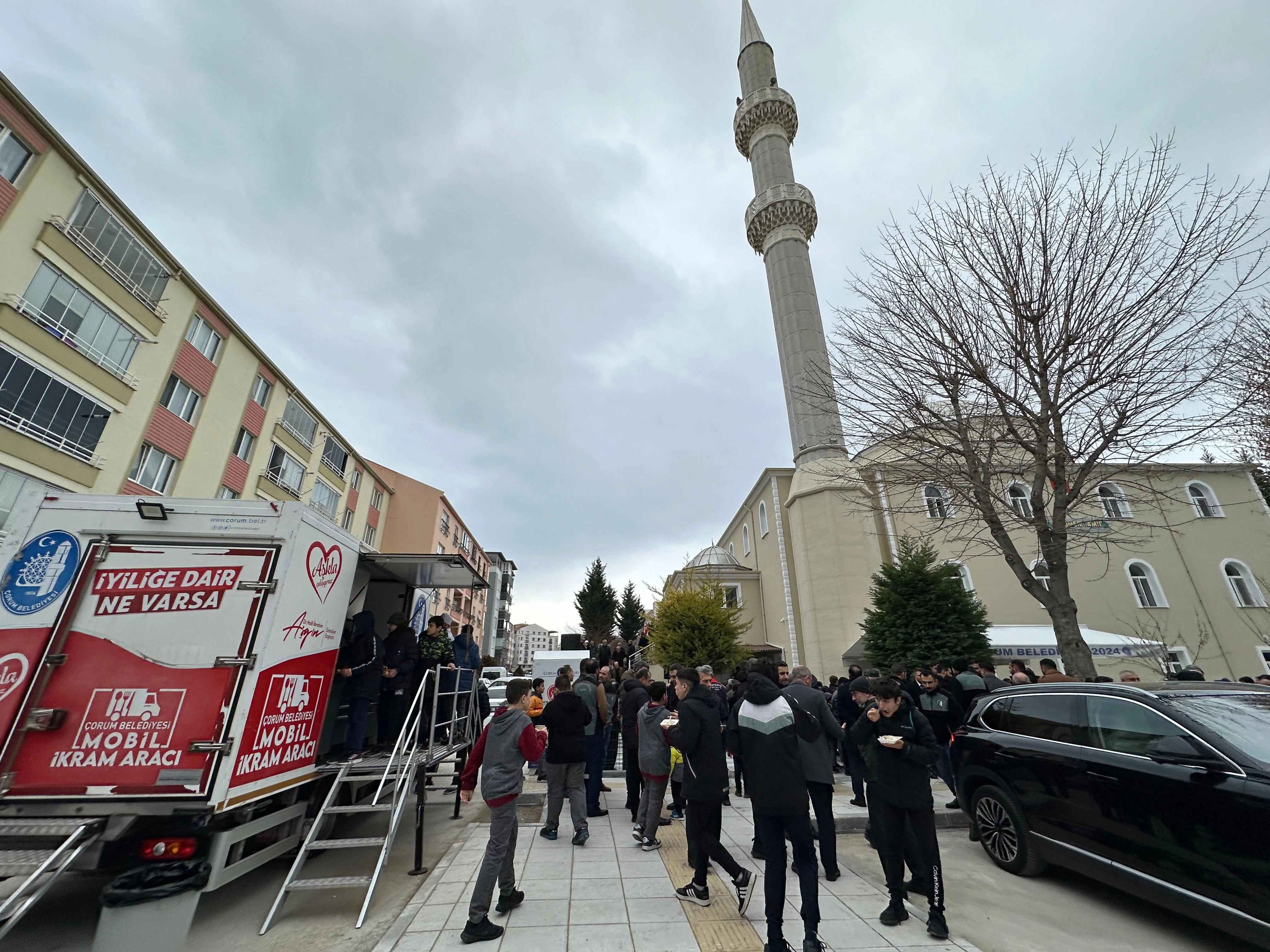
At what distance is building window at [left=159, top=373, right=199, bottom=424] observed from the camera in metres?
17.5

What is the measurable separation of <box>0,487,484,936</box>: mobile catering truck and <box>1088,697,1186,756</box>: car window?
7.17 metres

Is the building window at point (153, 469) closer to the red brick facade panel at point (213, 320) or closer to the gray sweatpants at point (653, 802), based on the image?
the red brick facade panel at point (213, 320)

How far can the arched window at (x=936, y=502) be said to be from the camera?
11.2m

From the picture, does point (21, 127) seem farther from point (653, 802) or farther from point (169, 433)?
point (653, 802)

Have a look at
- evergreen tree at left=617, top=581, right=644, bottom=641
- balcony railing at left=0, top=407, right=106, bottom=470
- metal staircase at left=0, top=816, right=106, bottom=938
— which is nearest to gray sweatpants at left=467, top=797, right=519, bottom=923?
metal staircase at left=0, top=816, right=106, bottom=938

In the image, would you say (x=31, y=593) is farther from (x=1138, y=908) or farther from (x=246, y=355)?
(x=246, y=355)

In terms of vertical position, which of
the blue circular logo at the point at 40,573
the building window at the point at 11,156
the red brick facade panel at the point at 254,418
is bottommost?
the blue circular logo at the point at 40,573

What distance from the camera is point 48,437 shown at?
13.5 m

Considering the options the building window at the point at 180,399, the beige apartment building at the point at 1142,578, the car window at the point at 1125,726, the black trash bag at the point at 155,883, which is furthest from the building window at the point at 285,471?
the car window at the point at 1125,726

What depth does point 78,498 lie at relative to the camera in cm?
481

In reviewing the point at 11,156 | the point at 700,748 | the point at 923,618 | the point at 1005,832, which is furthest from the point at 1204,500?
the point at 11,156

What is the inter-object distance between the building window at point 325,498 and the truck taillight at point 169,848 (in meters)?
24.8

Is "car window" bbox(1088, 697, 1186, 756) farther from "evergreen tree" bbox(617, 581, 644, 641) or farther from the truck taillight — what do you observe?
"evergreen tree" bbox(617, 581, 644, 641)

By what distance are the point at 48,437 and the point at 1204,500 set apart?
4405 cm
